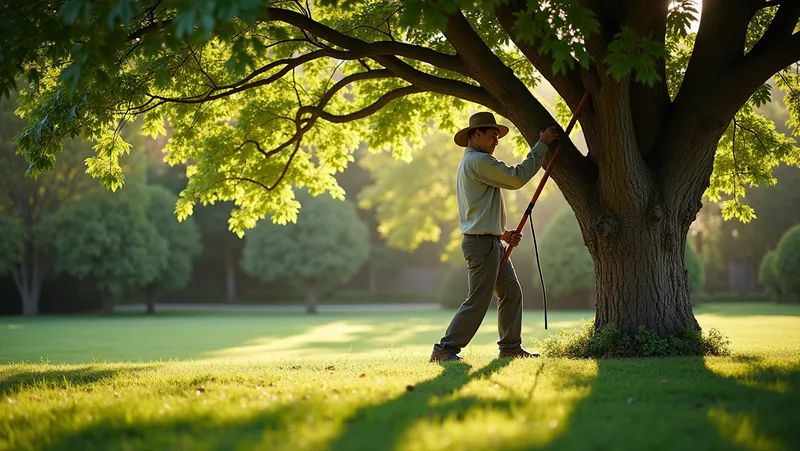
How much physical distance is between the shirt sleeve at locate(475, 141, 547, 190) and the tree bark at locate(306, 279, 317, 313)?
2377 centimetres

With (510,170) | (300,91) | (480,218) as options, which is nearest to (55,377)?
(480,218)

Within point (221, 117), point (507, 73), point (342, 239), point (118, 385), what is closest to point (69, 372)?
point (118, 385)

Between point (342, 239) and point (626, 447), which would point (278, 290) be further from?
point (626, 447)

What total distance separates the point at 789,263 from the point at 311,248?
1735 centimetres

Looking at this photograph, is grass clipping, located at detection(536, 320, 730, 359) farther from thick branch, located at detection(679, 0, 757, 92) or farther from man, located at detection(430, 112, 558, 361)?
thick branch, located at detection(679, 0, 757, 92)

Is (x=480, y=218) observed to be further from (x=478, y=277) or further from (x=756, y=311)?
(x=756, y=311)

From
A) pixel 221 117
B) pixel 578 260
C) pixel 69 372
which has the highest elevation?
pixel 221 117

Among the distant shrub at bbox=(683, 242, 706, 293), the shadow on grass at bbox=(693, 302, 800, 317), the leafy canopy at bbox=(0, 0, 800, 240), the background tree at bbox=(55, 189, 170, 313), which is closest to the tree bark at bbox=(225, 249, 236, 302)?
the background tree at bbox=(55, 189, 170, 313)

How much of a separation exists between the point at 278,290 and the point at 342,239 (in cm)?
1214

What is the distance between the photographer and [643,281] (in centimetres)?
687

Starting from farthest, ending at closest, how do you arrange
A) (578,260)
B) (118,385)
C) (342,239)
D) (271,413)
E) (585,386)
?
(342,239)
(578,260)
(118,385)
(585,386)
(271,413)

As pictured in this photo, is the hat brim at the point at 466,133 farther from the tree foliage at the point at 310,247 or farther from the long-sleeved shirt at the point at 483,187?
the tree foliage at the point at 310,247

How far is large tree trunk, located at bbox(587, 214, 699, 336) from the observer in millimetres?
6859

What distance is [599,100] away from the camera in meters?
6.46
